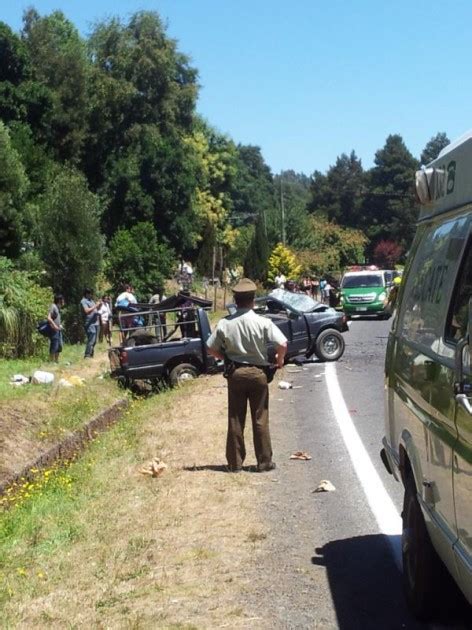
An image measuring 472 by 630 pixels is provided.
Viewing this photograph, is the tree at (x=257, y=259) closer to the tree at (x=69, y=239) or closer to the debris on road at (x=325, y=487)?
the tree at (x=69, y=239)

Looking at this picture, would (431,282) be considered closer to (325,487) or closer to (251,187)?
(325,487)

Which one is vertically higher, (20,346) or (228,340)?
(228,340)

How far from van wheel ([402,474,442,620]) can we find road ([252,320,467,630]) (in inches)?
4.7

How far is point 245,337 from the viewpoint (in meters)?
9.20

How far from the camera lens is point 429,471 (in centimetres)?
485

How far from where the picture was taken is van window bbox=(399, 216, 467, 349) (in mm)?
4840

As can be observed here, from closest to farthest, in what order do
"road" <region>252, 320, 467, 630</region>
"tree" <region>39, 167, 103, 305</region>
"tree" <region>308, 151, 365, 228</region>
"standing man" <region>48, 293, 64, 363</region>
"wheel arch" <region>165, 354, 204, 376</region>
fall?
"road" <region>252, 320, 467, 630</region> → "wheel arch" <region>165, 354, 204, 376</region> → "standing man" <region>48, 293, 64, 363</region> → "tree" <region>39, 167, 103, 305</region> → "tree" <region>308, 151, 365, 228</region>

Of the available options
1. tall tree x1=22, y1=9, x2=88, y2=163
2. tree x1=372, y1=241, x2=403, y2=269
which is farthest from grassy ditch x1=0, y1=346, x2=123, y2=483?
tree x1=372, y1=241, x2=403, y2=269

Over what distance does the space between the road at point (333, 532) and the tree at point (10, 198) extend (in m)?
20.0

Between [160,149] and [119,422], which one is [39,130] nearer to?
[160,149]

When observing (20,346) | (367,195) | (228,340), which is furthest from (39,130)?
(367,195)

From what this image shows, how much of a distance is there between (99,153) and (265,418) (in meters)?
46.6

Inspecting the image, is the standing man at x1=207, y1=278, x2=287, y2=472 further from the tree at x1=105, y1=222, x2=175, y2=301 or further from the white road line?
the tree at x1=105, y1=222, x2=175, y2=301

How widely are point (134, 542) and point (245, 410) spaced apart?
247cm
